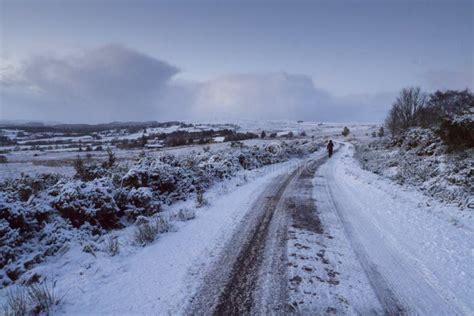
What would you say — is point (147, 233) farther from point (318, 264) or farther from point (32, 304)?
point (318, 264)

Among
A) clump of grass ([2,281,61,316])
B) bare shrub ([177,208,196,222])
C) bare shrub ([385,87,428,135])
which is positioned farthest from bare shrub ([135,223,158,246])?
bare shrub ([385,87,428,135])

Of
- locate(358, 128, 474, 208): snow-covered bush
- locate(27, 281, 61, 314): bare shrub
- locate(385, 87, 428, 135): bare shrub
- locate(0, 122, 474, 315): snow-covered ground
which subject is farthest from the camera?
locate(385, 87, 428, 135): bare shrub

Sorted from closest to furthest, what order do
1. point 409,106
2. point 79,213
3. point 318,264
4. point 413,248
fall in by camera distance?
point 318,264, point 413,248, point 79,213, point 409,106

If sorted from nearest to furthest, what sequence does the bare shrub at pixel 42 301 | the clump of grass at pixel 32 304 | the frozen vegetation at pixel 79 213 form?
the clump of grass at pixel 32 304 → the bare shrub at pixel 42 301 → the frozen vegetation at pixel 79 213

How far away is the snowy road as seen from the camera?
138 inches

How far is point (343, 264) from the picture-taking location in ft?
15.0

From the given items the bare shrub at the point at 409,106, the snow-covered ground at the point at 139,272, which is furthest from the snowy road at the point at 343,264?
the bare shrub at the point at 409,106

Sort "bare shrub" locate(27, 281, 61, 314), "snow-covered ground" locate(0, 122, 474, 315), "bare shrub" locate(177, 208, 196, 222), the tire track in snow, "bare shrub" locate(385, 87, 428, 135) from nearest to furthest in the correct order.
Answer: "bare shrub" locate(27, 281, 61, 314) < the tire track in snow < "snow-covered ground" locate(0, 122, 474, 315) < "bare shrub" locate(177, 208, 196, 222) < "bare shrub" locate(385, 87, 428, 135)

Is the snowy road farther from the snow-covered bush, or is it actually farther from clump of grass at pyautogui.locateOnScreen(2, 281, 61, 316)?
clump of grass at pyautogui.locateOnScreen(2, 281, 61, 316)

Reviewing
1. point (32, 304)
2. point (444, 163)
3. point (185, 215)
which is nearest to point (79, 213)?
point (185, 215)

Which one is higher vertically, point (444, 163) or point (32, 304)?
point (444, 163)

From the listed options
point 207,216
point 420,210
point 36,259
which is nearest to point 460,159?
point 420,210

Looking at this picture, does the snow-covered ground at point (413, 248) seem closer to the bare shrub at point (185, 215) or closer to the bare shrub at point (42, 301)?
the bare shrub at point (185, 215)

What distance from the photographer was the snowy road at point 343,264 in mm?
3502
